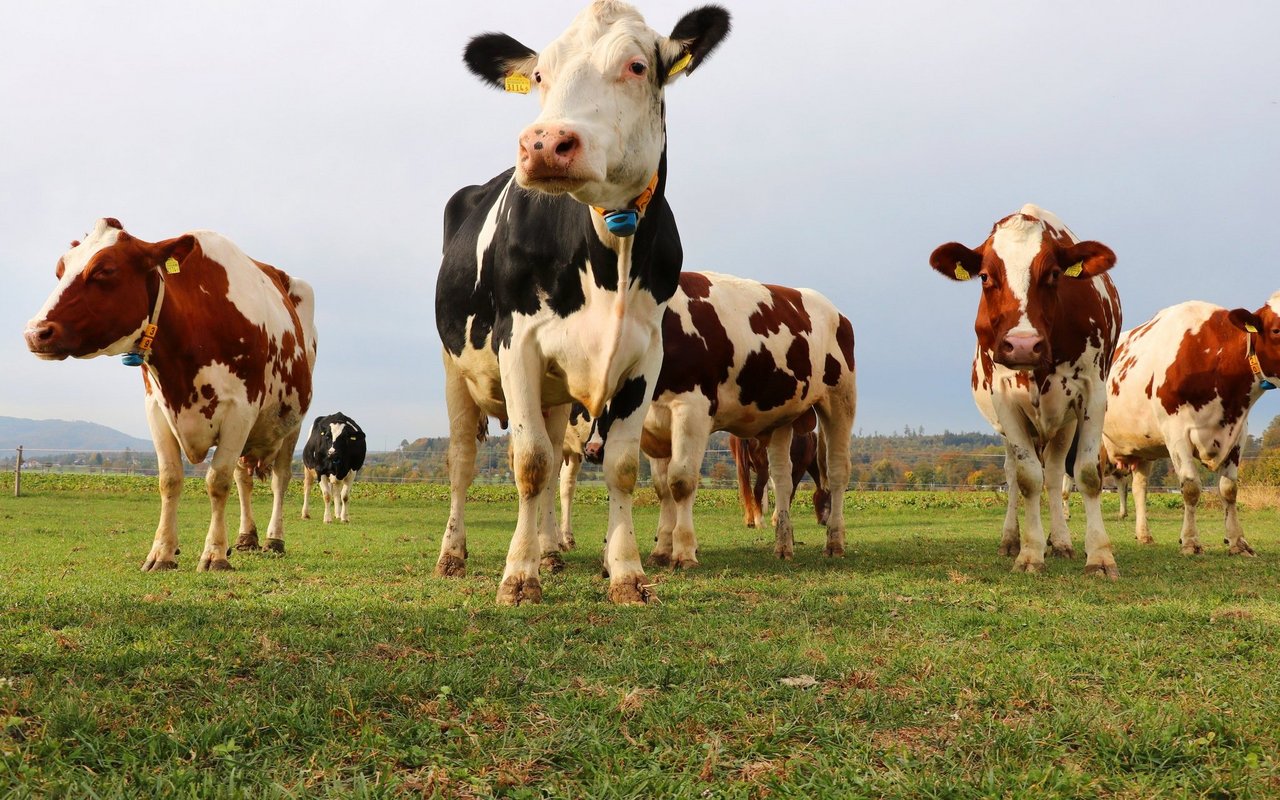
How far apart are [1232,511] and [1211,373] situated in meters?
1.61

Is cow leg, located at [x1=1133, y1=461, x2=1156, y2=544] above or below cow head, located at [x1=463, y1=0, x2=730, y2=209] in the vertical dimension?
below

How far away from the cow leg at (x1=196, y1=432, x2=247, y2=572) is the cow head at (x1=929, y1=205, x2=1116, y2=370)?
20.1 feet

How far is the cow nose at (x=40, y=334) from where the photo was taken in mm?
6621

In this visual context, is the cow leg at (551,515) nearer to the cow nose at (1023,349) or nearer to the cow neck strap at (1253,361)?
the cow nose at (1023,349)

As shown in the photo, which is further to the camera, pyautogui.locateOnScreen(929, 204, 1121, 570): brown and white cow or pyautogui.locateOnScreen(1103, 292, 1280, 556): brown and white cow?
pyautogui.locateOnScreen(1103, 292, 1280, 556): brown and white cow

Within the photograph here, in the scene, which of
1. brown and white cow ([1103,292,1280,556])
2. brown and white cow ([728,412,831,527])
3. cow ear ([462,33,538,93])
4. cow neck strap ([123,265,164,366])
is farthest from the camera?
brown and white cow ([728,412,831,527])

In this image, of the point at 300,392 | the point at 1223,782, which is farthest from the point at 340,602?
the point at 300,392

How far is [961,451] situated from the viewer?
35375mm

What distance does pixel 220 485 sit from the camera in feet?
24.8

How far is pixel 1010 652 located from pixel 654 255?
9.60ft

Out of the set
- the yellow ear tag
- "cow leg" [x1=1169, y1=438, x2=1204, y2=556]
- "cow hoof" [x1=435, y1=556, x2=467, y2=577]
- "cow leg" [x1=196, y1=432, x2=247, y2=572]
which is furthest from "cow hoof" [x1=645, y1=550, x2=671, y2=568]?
"cow leg" [x1=1169, y1=438, x2=1204, y2=556]

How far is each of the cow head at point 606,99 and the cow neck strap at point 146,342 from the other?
13.2 ft

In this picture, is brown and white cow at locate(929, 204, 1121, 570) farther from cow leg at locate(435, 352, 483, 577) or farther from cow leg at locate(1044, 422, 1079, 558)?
cow leg at locate(435, 352, 483, 577)

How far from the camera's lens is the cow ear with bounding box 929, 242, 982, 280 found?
305 inches
